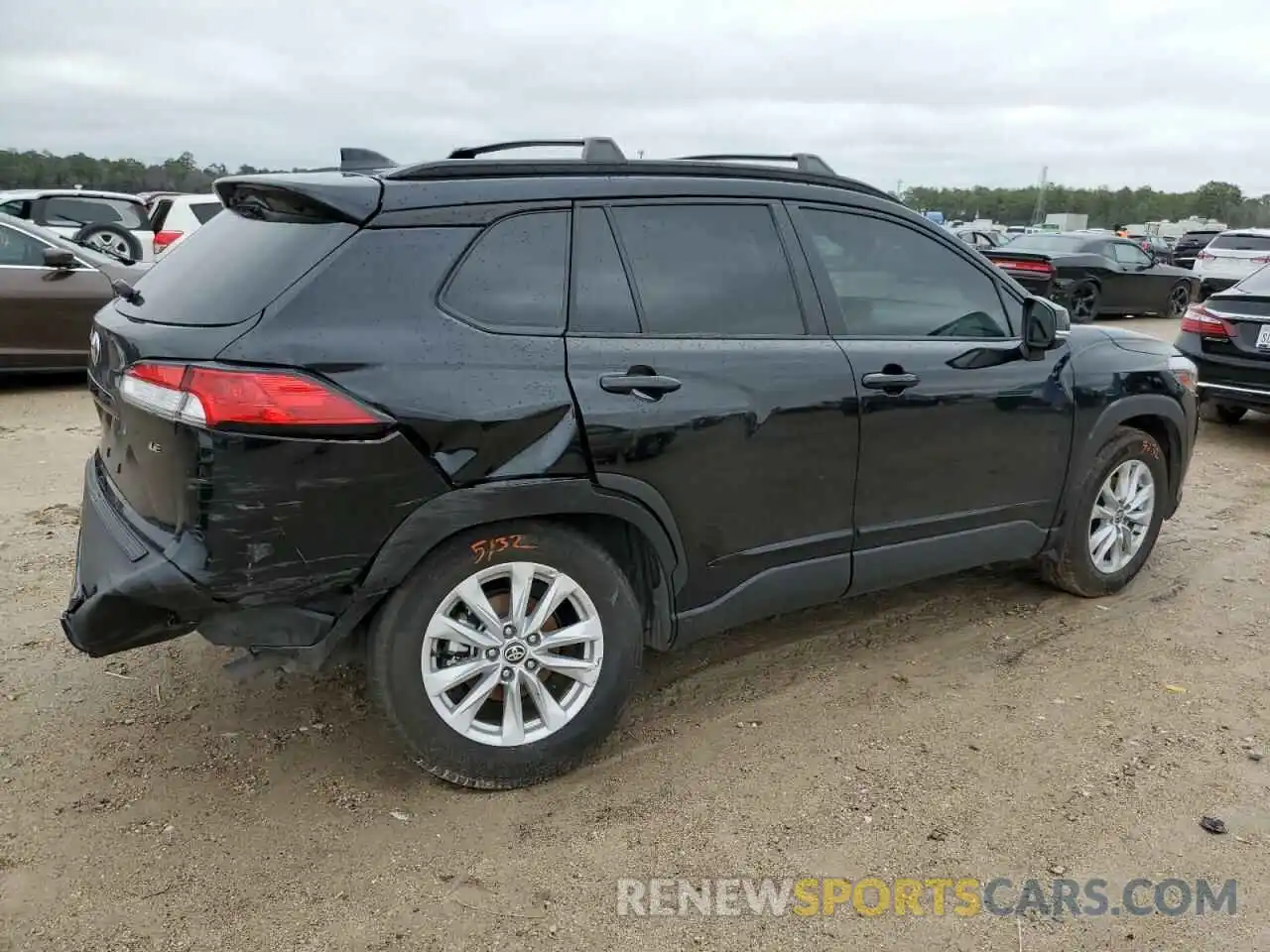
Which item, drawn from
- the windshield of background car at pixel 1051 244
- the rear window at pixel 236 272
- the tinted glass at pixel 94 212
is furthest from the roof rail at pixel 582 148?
the windshield of background car at pixel 1051 244

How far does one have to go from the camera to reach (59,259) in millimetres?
8523

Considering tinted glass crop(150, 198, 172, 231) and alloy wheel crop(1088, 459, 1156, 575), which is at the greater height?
tinted glass crop(150, 198, 172, 231)

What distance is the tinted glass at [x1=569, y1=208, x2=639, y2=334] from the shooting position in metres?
3.13

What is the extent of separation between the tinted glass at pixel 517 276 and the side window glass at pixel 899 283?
1040mm

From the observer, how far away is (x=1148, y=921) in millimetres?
2646

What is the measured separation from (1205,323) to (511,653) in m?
7.47

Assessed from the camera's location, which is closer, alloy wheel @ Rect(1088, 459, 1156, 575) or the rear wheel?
alloy wheel @ Rect(1088, 459, 1156, 575)

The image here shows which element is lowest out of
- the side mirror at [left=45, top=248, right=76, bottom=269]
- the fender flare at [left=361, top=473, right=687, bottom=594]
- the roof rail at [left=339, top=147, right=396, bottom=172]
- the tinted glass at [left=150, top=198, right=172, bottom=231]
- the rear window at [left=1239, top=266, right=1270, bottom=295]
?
the fender flare at [left=361, top=473, right=687, bottom=594]

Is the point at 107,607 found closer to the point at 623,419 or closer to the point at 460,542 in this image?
the point at 460,542

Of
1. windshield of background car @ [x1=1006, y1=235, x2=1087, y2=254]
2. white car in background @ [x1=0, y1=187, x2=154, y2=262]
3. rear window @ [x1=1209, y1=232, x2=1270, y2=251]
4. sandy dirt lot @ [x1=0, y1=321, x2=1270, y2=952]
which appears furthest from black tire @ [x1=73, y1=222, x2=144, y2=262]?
rear window @ [x1=1209, y1=232, x2=1270, y2=251]

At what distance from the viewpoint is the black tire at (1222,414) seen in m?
9.13

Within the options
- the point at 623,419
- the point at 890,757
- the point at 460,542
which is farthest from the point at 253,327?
the point at 890,757

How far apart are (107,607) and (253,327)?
869 millimetres

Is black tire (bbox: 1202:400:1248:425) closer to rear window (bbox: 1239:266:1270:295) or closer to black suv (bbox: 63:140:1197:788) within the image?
rear window (bbox: 1239:266:1270:295)
